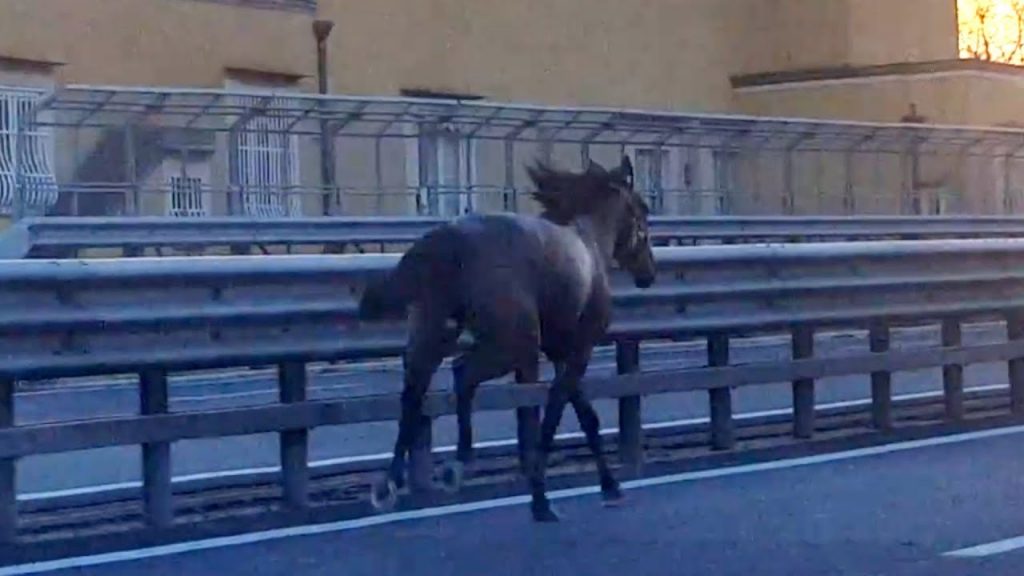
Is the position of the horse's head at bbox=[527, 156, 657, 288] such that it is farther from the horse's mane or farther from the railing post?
the railing post

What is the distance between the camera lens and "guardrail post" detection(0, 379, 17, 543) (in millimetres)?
8508

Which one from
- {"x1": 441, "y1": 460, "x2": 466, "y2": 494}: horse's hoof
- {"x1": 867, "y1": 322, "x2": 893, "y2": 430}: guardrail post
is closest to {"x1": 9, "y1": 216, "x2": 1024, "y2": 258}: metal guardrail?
{"x1": 867, "y1": 322, "x2": 893, "y2": 430}: guardrail post

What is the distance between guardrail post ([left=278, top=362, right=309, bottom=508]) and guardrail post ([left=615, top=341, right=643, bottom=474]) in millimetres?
2069

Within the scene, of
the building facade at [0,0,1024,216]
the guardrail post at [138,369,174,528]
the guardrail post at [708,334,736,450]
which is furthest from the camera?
the building facade at [0,0,1024,216]

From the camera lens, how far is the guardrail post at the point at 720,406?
39.3ft

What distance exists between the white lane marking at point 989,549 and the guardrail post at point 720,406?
309 centimetres

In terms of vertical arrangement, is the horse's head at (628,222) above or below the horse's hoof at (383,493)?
above

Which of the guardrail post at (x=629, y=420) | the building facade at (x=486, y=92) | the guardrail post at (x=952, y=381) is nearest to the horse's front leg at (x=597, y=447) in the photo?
the guardrail post at (x=629, y=420)

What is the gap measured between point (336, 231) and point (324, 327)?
15742 millimetres

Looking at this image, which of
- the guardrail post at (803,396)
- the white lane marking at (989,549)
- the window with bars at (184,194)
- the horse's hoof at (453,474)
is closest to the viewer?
the white lane marking at (989,549)

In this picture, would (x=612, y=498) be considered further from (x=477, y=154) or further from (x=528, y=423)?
(x=477, y=154)

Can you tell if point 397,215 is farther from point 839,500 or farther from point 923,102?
point 839,500

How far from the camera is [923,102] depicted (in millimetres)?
43188

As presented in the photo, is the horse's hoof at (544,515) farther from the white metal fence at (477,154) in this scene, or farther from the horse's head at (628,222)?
the white metal fence at (477,154)
